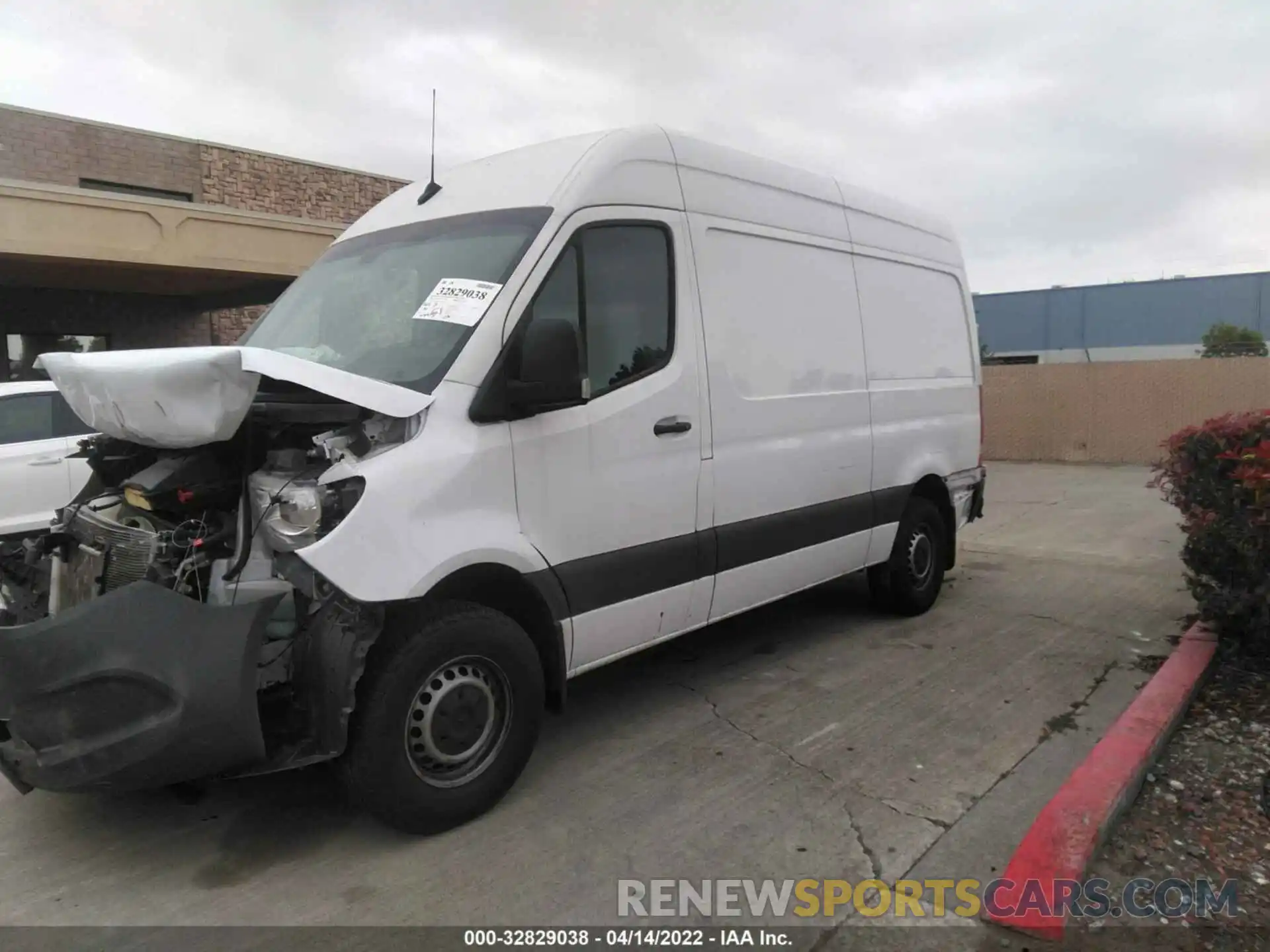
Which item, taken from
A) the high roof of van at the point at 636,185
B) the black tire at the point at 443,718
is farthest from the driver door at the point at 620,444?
the black tire at the point at 443,718

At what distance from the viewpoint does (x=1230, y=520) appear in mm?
5094

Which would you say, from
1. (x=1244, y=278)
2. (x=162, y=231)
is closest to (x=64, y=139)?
(x=162, y=231)

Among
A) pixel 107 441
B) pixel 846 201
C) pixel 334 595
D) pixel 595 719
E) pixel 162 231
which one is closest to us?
pixel 334 595

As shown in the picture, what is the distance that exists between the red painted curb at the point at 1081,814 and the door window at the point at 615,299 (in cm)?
237

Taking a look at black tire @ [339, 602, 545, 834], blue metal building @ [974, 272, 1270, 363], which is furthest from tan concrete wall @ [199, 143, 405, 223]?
blue metal building @ [974, 272, 1270, 363]

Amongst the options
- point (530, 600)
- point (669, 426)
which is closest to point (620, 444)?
point (669, 426)

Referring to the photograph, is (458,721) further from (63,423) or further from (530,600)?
(63,423)

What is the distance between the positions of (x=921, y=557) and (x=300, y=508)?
4572mm

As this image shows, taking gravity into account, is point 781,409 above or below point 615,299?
below

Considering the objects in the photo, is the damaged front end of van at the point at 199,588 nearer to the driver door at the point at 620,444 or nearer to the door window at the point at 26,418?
the driver door at the point at 620,444

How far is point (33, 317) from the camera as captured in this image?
1504 centimetres

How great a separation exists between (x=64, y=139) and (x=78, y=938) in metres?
16.4

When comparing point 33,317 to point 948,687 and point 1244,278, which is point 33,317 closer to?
point 948,687

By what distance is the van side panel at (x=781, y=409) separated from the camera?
182 inches
